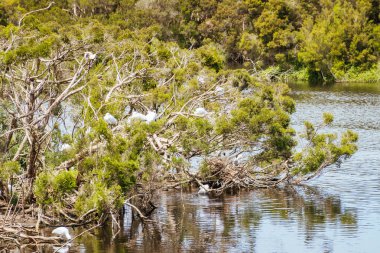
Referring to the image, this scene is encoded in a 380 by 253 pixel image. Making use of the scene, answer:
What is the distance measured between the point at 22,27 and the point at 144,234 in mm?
6724

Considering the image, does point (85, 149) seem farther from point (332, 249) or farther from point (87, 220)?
point (332, 249)

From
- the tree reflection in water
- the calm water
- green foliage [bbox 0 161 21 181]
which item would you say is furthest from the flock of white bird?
green foliage [bbox 0 161 21 181]

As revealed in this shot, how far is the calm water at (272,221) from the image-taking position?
22391mm

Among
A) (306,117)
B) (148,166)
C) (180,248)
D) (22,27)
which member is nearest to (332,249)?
(180,248)

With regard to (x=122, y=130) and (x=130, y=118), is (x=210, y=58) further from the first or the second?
(x=122, y=130)

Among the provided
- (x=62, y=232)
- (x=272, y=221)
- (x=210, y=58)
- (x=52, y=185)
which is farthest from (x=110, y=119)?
(x=210, y=58)

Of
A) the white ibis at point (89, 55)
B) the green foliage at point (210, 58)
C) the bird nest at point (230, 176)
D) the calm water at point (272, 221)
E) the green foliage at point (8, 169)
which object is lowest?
the calm water at point (272, 221)

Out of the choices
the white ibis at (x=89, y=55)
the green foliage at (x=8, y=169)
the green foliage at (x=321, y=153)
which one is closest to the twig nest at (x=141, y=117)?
the white ibis at (x=89, y=55)

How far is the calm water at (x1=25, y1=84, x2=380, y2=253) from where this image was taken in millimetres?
22391

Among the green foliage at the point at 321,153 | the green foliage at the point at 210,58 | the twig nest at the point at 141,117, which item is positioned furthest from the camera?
the green foliage at the point at 210,58

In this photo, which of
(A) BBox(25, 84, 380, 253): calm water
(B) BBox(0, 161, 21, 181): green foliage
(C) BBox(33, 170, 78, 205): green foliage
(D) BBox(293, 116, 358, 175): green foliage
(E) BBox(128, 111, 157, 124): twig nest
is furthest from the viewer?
(D) BBox(293, 116, 358, 175): green foliage

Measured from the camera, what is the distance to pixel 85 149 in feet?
79.2

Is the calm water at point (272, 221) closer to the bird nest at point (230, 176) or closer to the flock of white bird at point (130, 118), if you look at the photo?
the flock of white bird at point (130, 118)

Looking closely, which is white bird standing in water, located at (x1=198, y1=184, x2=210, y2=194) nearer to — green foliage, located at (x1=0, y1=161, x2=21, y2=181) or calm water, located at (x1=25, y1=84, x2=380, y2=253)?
calm water, located at (x1=25, y1=84, x2=380, y2=253)
